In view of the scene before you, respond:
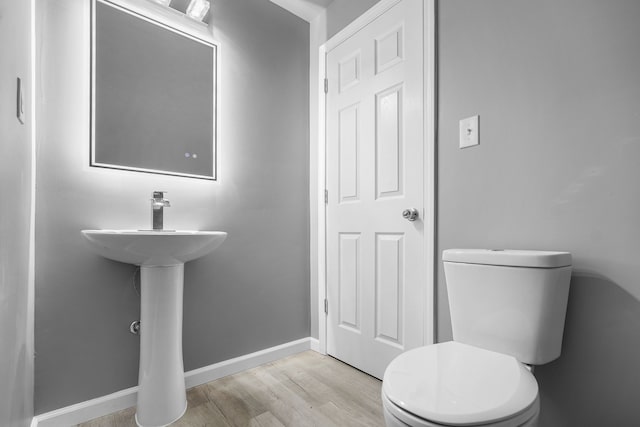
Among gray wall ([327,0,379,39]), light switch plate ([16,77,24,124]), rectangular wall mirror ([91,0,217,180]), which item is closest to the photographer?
light switch plate ([16,77,24,124])

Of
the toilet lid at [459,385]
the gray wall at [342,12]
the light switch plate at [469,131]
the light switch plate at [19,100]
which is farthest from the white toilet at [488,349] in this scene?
the gray wall at [342,12]

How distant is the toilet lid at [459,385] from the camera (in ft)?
2.32

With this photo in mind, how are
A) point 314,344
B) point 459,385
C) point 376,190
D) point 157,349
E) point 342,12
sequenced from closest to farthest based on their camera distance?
point 459,385
point 157,349
point 376,190
point 342,12
point 314,344

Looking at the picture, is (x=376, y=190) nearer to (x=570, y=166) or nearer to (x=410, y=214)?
(x=410, y=214)

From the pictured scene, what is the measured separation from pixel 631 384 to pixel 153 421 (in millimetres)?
1682

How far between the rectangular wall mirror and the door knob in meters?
1.03

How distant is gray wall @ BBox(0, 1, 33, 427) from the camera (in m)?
0.79

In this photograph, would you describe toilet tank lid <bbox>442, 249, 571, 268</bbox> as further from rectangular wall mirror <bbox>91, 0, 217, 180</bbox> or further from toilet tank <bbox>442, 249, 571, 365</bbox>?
rectangular wall mirror <bbox>91, 0, 217, 180</bbox>

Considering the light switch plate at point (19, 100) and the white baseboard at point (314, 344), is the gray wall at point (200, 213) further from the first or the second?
the light switch plate at point (19, 100)

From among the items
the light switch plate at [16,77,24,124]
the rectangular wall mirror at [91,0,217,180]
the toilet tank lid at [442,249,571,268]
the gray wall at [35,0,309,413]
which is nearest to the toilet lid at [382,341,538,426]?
the toilet tank lid at [442,249,571,268]

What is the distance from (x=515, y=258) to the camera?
1.02 meters

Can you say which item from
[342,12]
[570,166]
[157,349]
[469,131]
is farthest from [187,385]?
[342,12]

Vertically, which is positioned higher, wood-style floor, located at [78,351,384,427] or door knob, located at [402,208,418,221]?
door knob, located at [402,208,418,221]

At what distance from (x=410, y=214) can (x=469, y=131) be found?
0.44m
